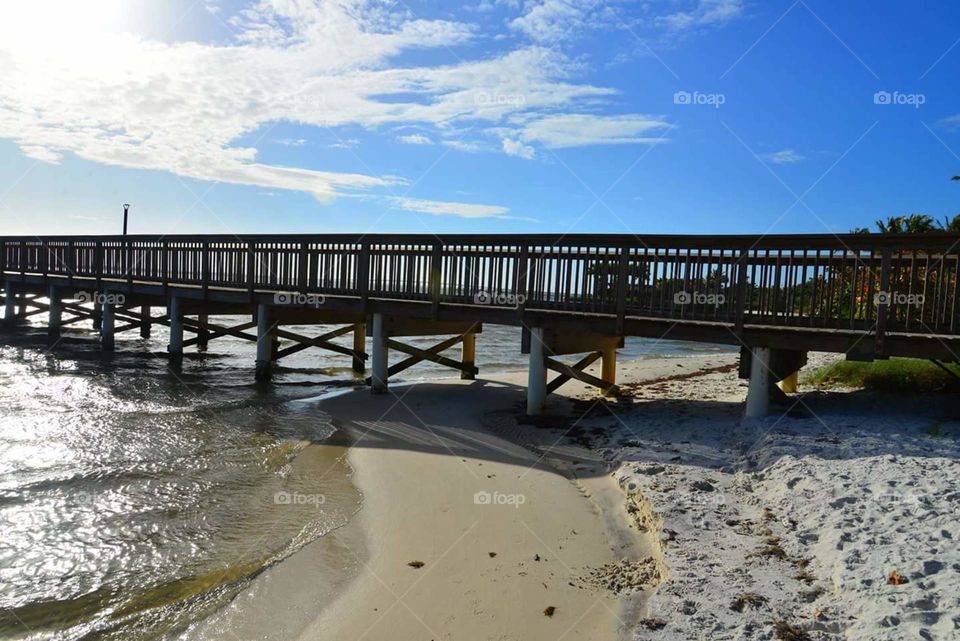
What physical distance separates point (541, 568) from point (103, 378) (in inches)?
567

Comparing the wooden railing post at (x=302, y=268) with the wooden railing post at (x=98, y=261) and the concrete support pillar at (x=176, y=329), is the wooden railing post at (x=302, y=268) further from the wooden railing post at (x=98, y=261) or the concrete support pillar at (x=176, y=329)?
the wooden railing post at (x=98, y=261)

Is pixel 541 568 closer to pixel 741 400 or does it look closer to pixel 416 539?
pixel 416 539

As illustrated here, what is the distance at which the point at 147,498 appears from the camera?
7.69 m

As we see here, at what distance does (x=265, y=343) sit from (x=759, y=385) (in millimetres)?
11959

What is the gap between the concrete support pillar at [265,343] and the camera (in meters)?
16.7

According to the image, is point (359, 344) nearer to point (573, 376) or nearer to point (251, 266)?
point (251, 266)

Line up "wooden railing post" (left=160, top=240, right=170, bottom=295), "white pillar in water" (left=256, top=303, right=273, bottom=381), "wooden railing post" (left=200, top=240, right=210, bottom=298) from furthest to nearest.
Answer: "wooden railing post" (left=160, top=240, right=170, bottom=295)
"wooden railing post" (left=200, top=240, right=210, bottom=298)
"white pillar in water" (left=256, top=303, right=273, bottom=381)

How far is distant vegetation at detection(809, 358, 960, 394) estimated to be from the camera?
9.76 metres

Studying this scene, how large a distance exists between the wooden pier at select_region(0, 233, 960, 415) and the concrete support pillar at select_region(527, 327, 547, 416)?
0.03m

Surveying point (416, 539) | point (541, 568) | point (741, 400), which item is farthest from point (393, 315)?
point (541, 568)

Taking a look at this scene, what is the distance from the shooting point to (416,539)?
21.6ft

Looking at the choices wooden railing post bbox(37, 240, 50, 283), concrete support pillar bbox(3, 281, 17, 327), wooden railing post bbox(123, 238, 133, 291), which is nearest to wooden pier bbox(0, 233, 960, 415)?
wooden railing post bbox(123, 238, 133, 291)

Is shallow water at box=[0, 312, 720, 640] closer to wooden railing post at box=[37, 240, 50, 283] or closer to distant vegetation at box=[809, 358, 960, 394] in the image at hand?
distant vegetation at box=[809, 358, 960, 394]

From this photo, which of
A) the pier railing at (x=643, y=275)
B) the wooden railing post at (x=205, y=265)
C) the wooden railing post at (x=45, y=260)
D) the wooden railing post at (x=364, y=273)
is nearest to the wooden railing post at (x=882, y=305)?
the pier railing at (x=643, y=275)
